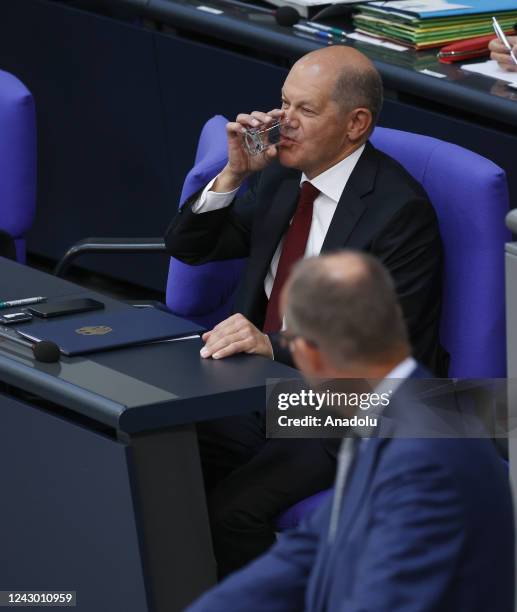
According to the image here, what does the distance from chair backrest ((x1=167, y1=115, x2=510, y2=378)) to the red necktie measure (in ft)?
0.64

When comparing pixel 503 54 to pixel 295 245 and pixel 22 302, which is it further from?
pixel 22 302

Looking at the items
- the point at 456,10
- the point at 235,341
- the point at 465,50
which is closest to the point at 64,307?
the point at 235,341

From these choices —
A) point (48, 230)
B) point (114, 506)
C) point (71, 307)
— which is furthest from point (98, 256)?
point (114, 506)

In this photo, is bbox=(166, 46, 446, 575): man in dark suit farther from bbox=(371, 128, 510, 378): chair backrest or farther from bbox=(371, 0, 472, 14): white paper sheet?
bbox=(371, 0, 472, 14): white paper sheet

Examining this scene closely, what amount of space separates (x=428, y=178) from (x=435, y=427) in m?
1.47

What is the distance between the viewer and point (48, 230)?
546 cm

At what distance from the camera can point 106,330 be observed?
310 cm

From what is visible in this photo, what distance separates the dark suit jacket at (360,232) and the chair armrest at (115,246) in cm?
22

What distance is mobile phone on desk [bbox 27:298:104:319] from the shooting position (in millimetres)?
3211

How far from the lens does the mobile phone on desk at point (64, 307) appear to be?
3.21 m

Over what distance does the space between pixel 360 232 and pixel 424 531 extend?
1.53 metres

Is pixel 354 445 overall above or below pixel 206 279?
above

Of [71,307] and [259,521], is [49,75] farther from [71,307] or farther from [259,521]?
[259,521]

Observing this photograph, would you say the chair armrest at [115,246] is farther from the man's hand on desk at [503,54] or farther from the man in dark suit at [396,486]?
the man in dark suit at [396,486]
